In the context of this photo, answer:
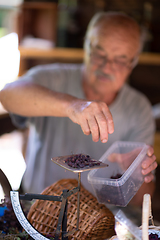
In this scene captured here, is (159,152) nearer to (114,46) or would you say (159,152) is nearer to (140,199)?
(114,46)

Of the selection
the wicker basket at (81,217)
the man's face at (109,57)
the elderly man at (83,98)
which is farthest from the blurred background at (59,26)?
the wicker basket at (81,217)

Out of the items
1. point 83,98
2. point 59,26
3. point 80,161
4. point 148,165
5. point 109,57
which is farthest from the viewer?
point 59,26

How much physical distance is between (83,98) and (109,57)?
0.24 meters

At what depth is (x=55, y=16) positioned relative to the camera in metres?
2.29

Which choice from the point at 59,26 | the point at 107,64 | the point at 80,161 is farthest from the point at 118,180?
the point at 59,26

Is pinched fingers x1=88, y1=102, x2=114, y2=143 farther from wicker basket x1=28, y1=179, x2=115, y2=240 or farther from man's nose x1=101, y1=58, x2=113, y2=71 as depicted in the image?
man's nose x1=101, y1=58, x2=113, y2=71

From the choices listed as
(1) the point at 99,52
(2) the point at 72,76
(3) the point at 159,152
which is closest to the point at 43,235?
(1) the point at 99,52

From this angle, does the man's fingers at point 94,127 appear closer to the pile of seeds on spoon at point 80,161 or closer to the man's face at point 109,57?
the pile of seeds on spoon at point 80,161

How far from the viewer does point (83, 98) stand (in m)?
1.33

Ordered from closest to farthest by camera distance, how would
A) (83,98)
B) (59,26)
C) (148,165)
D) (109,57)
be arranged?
(148,165) < (109,57) < (83,98) < (59,26)

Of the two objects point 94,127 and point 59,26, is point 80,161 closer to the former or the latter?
point 94,127

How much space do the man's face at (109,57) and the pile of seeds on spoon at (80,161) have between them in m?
0.61

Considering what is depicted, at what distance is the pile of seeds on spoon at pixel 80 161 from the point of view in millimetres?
629

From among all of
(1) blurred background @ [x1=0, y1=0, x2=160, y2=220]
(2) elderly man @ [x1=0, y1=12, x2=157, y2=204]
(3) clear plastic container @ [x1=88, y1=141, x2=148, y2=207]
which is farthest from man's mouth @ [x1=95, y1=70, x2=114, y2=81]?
(1) blurred background @ [x1=0, y1=0, x2=160, y2=220]
